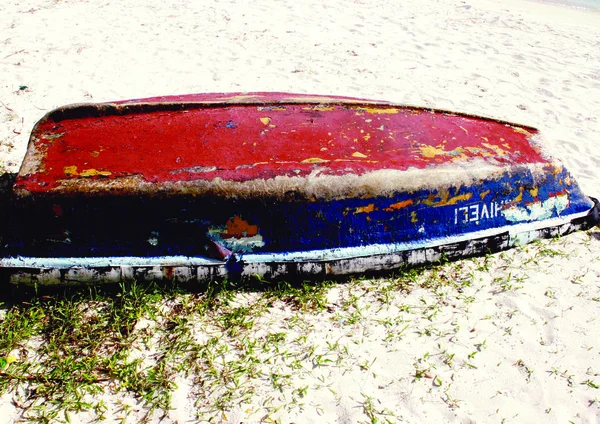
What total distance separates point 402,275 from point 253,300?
96 cm

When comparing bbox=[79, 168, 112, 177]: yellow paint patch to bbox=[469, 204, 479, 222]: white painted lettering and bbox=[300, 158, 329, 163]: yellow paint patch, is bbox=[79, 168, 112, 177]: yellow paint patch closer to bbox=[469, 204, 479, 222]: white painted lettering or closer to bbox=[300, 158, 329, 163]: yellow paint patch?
bbox=[300, 158, 329, 163]: yellow paint patch

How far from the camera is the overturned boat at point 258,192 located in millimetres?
2770

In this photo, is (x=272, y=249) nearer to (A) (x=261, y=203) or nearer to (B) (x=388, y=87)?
(A) (x=261, y=203)

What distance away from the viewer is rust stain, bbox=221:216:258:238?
2857 mm

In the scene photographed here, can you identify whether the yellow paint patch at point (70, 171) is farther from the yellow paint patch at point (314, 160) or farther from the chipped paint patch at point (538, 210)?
Result: the chipped paint patch at point (538, 210)

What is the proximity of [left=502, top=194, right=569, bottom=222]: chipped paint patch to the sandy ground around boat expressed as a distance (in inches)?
9.7

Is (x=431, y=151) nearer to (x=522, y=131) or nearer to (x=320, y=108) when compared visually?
(x=320, y=108)

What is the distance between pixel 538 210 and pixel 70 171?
2.98 metres

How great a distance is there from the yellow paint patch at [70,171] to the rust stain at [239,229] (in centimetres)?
88

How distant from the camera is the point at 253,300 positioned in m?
3.02

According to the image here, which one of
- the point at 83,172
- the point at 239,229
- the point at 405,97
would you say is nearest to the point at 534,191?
the point at 239,229

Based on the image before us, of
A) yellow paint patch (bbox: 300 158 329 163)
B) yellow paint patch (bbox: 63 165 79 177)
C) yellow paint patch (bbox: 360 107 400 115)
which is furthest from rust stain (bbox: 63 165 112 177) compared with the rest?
yellow paint patch (bbox: 360 107 400 115)

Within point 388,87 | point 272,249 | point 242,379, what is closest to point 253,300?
point 272,249

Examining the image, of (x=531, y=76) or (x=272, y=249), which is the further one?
(x=531, y=76)
